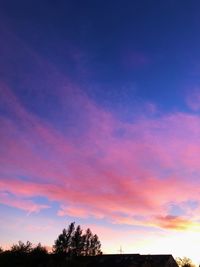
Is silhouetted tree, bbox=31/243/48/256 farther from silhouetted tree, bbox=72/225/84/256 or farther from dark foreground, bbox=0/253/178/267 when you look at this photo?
silhouetted tree, bbox=72/225/84/256

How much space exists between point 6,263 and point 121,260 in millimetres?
21989

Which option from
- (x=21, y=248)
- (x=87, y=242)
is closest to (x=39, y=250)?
(x=21, y=248)

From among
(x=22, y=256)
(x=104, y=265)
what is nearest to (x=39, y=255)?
(x=22, y=256)

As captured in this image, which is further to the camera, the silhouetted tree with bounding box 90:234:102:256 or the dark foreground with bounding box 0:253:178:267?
the silhouetted tree with bounding box 90:234:102:256

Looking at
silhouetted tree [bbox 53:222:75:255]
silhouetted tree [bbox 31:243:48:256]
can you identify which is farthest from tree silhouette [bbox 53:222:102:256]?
silhouetted tree [bbox 31:243:48:256]

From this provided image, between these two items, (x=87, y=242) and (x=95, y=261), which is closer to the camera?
(x=95, y=261)

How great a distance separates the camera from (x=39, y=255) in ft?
231

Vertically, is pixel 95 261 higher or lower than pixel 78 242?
lower

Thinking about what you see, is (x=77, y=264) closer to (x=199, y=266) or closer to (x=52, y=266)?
(x=52, y=266)

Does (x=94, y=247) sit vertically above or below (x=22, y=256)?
above

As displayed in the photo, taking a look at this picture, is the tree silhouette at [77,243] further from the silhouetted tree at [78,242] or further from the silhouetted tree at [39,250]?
the silhouetted tree at [39,250]

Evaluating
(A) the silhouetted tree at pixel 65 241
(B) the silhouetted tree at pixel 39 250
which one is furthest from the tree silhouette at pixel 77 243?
(B) the silhouetted tree at pixel 39 250

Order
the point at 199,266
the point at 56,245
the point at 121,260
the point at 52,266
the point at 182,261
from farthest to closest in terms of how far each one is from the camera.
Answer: the point at 56,245 → the point at 182,261 → the point at 199,266 → the point at 121,260 → the point at 52,266

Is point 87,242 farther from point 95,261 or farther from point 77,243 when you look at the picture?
point 95,261
